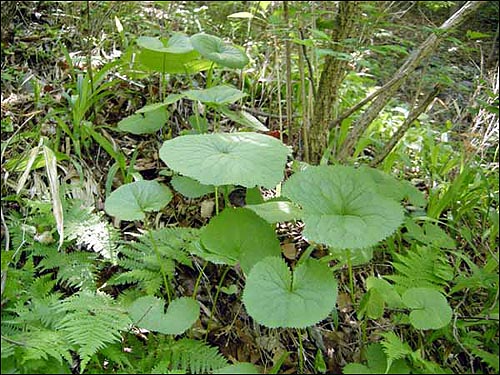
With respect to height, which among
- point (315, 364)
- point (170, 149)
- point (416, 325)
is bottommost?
point (315, 364)

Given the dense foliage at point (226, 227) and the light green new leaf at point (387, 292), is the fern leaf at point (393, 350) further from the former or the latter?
the light green new leaf at point (387, 292)

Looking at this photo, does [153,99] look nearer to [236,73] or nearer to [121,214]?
[236,73]

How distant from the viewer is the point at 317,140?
7.55 ft

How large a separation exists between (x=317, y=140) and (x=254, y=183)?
3.37ft

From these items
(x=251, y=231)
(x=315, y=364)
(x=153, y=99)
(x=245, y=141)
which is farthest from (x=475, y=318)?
(x=153, y=99)

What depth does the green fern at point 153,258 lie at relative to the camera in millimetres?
1577

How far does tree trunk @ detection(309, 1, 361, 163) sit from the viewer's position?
2051 millimetres

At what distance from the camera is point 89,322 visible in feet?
4.17

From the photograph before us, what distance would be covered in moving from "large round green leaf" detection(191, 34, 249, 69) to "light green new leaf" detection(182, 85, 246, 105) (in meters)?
0.12

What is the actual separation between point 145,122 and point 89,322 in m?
1.11

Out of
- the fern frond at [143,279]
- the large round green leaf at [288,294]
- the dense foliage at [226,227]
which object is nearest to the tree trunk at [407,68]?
the dense foliage at [226,227]

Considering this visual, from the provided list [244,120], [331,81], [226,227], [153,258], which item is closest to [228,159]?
[226,227]

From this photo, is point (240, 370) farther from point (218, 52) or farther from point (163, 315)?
point (218, 52)

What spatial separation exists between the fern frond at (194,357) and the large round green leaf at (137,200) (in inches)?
16.3
